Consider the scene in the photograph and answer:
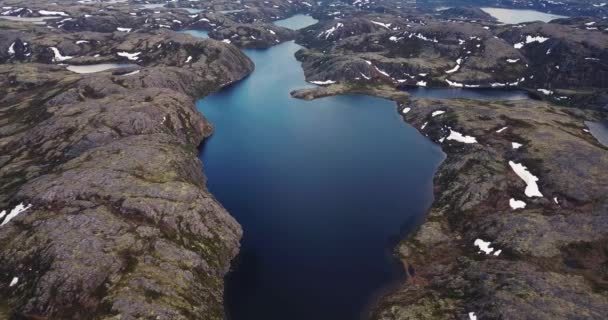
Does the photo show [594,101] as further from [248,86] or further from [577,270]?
[248,86]

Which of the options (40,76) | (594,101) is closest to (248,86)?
(40,76)

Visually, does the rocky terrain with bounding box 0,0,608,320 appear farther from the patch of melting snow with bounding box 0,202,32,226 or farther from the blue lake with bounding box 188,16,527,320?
the blue lake with bounding box 188,16,527,320

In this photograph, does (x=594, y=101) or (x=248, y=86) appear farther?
(x=248, y=86)

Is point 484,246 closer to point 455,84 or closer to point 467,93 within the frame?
point 467,93

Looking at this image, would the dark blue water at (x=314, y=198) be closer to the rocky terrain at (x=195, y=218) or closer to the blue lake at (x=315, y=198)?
the blue lake at (x=315, y=198)

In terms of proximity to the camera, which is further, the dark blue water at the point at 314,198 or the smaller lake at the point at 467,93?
the smaller lake at the point at 467,93

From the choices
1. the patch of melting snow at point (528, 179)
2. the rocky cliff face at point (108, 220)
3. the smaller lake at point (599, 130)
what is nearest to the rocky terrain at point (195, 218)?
the rocky cliff face at point (108, 220)
